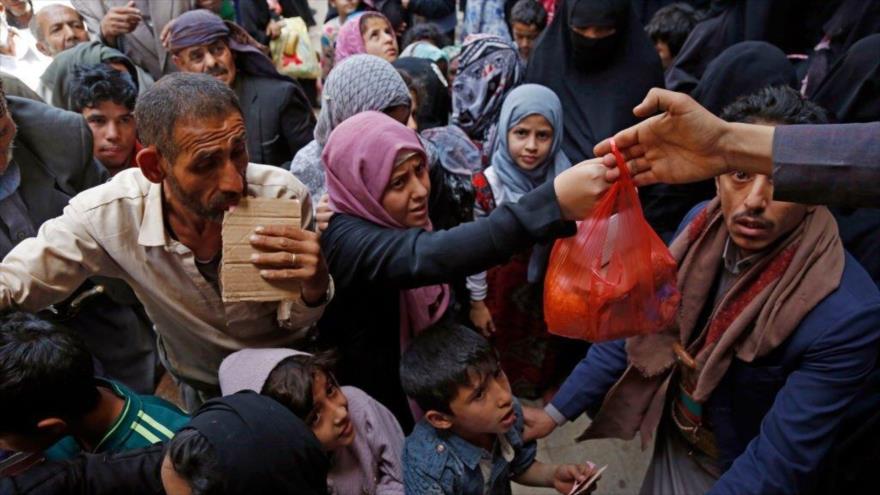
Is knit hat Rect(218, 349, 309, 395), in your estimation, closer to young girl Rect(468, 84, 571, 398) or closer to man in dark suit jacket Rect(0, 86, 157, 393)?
man in dark suit jacket Rect(0, 86, 157, 393)

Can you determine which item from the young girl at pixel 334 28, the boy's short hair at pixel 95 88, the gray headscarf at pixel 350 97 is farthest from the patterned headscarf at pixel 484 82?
the young girl at pixel 334 28

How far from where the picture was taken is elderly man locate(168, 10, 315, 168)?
10.8 feet

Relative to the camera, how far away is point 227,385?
70.1 inches

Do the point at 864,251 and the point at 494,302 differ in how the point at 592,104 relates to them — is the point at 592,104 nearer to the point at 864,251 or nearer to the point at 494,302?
the point at 494,302

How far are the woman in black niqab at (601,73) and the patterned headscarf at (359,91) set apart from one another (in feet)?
3.28

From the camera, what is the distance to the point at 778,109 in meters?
1.72

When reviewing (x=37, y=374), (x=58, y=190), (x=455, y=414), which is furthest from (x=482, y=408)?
(x=58, y=190)

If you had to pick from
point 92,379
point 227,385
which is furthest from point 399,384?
point 92,379

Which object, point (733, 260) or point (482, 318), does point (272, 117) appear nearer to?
point (482, 318)

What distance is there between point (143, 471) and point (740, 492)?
62.0 inches

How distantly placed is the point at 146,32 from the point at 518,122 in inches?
101

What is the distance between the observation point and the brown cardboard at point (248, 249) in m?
1.50

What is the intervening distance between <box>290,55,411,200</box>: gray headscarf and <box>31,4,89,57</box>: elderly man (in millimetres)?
1924

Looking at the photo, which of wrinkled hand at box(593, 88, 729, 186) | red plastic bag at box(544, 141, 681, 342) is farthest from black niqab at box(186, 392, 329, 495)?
wrinkled hand at box(593, 88, 729, 186)
